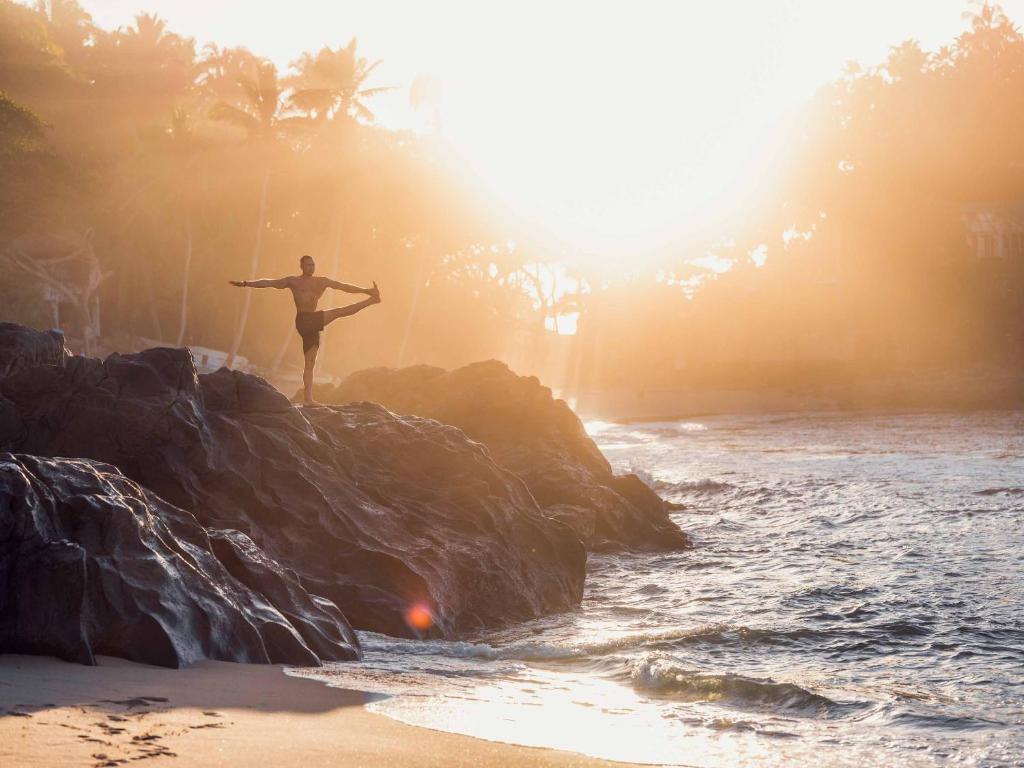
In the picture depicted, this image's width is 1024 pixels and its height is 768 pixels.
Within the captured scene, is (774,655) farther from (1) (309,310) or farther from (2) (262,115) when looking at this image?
(2) (262,115)

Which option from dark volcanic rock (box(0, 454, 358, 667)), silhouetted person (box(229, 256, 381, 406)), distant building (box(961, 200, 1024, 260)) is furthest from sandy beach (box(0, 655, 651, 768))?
distant building (box(961, 200, 1024, 260))

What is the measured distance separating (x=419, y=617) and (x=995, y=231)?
52662mm

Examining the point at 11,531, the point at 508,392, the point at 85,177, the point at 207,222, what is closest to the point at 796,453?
the point at 508,392

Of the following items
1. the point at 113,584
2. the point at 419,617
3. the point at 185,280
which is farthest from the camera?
the point at 185,280

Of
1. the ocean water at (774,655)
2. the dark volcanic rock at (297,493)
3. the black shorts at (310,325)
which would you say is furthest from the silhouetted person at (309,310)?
the ocean water at (774,655)

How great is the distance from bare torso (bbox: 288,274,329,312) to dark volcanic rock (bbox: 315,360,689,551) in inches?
125

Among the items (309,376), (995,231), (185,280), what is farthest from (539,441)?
(995,231)

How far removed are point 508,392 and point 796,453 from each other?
1389 centimetres

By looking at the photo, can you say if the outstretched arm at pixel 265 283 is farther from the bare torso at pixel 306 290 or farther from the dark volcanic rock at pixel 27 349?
the dark volcanic rock at pixel 27 349

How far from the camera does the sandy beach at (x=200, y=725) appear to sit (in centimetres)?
416

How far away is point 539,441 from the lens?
51.5 ft

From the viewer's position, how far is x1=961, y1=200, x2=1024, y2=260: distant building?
179ft

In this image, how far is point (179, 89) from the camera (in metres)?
56.8

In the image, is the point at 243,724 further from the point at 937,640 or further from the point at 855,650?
the point at 937,640
